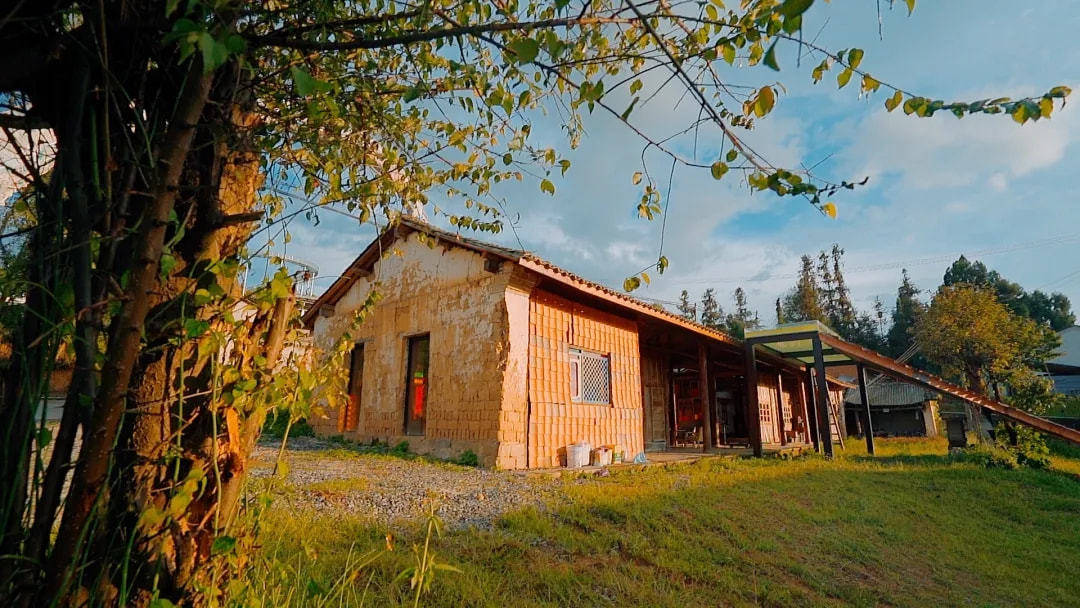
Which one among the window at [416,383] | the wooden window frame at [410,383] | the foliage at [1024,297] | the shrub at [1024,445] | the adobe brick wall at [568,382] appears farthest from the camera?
the foliage at [1024,297]

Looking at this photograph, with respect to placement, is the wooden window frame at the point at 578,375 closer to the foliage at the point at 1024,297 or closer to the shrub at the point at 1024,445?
the shrub at the point at 1024,445

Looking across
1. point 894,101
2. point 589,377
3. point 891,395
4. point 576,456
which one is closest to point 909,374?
point 589,377

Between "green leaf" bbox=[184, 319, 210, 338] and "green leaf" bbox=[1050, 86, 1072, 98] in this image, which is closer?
"green leaf" bbox=[184, 319, 210, 338]

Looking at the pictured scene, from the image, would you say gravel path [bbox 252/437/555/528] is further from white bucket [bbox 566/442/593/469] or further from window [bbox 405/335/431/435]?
window [bbox 405/335/431/435]

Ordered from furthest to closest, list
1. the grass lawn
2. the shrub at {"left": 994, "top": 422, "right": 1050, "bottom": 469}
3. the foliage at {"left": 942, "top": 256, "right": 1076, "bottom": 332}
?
1. the foliage at {"left": 942, "top": 256, "right": 1076, "bottom": 332}
2. the shrub at {"left": 994, "top": 422, "right": 1050, "bottom": 469}
3. the grass lawn

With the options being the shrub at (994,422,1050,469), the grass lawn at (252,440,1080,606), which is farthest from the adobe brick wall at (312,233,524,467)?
the shrub at (994,422,1050,469)

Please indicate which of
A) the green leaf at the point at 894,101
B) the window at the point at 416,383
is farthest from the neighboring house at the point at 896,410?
the green leaf at the point at 894,101

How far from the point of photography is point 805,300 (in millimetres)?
44531

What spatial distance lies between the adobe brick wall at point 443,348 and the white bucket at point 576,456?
4.54 ft

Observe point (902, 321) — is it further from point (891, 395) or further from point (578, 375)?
point (578, 375)

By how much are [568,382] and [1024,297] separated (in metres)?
55.5

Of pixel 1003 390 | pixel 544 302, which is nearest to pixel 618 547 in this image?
pixel 544 302

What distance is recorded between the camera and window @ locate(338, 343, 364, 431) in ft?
36.7

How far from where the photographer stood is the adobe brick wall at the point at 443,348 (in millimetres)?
7957
